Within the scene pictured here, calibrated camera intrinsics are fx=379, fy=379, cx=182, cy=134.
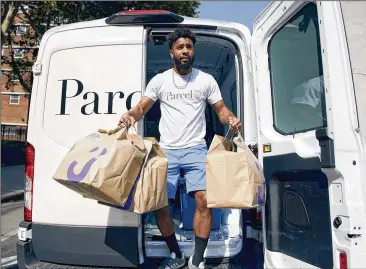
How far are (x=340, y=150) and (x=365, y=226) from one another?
364 mm

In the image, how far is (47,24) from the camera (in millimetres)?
13266

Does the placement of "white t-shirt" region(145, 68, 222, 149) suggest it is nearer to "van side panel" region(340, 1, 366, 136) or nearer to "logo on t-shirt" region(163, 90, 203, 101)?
"logo on t-shirt" region(163, 90, 203, 101)

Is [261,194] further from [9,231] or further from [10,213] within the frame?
[10,213]

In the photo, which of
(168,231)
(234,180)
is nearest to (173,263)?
(168,231)

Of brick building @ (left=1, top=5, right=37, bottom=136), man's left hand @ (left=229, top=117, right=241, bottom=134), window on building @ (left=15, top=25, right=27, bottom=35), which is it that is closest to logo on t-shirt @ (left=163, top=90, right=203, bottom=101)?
man's left hand @ (left=229, top=117, right=241, bottom=134)

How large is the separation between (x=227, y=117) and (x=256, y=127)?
25cm

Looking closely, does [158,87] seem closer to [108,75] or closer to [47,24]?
[108,75]

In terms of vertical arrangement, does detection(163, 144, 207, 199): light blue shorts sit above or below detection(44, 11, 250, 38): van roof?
below

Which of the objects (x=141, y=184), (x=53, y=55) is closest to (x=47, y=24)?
(x=53, y=55)

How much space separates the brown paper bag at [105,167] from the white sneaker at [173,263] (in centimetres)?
76

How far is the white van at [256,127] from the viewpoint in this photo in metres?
1.85

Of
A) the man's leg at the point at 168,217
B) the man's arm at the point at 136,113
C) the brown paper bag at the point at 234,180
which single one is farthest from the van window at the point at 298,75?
the man's arm at the point at 136,113

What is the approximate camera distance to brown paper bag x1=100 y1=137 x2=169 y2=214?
2379 millimetres

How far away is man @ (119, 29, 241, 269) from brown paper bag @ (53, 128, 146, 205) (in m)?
0.45
